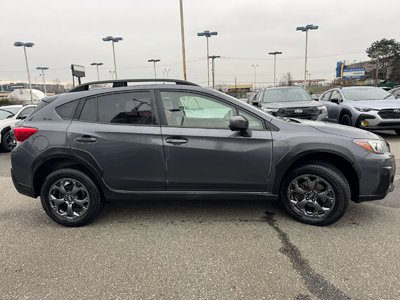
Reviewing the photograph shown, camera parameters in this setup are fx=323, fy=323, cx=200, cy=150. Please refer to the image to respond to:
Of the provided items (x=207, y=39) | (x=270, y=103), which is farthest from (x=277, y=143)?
(x=207, y=39)

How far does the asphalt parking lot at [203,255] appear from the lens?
2598 mm

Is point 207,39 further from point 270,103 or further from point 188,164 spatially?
point 188,164

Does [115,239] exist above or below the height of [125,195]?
below

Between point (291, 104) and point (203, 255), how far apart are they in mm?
6997

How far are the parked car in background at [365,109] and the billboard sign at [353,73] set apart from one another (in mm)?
54677

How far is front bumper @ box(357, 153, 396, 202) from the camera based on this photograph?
3.49 metres

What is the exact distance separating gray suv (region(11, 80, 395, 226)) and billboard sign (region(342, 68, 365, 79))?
62409 millimetres

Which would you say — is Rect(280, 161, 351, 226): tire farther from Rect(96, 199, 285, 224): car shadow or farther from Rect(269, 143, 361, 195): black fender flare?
Rect(96, 199, 285, 224): car shadow

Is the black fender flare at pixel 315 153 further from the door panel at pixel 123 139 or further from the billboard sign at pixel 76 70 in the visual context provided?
the billboard sign at pixel 76 70

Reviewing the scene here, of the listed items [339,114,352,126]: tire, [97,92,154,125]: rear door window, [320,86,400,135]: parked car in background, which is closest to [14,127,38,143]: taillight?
[97,92,154,125]: rear door window

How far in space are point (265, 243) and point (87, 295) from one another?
1.74m

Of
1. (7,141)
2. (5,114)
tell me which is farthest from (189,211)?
(5,114)

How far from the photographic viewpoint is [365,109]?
8.91 m

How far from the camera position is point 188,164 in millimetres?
3598
